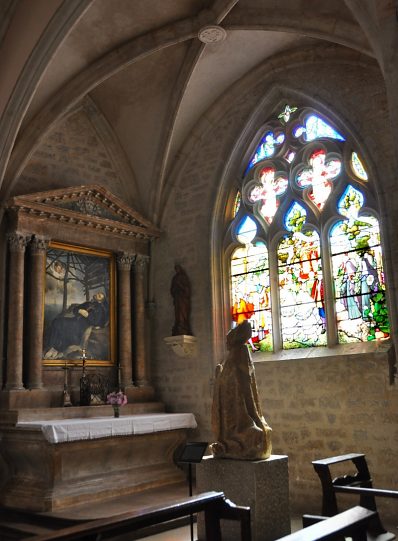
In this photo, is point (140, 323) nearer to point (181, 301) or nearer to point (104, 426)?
point (181, 301)

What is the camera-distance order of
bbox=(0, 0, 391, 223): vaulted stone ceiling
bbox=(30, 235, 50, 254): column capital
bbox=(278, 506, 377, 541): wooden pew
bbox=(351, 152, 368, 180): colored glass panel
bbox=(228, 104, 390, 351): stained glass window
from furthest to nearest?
bbox=(30, 235, 50, 254): column capital → bbox=(351, 152, 368, 180): colored glass panel → bbox=(228, 104, 390, 351): stained glass window → bbox=(0, 0, 391, 223): vaulted stone ceiling → bbox=(278, 506, 377, 541): wooden pew

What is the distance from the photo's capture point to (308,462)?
28.7 feet

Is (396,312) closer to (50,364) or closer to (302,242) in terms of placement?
(302,242)

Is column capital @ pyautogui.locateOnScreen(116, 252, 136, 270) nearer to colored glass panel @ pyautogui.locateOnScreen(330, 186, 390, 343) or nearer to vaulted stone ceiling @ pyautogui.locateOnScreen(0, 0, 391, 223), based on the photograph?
vaulted stone ceiling @ pyautogui.locateOnScreen(0, 0, 391, 223)

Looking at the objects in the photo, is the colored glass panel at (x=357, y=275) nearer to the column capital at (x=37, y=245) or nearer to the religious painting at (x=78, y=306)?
the religious painting at (x=78, y=306)

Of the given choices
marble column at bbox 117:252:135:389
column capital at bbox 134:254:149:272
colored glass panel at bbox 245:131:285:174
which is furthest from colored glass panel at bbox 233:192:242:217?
marble column at bbox 117:252:135:389

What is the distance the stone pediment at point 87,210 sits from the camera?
9.48 m

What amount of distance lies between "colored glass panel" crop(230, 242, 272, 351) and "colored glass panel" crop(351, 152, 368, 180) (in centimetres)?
199

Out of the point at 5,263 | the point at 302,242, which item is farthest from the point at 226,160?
the point at 5,263

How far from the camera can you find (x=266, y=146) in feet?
34.6

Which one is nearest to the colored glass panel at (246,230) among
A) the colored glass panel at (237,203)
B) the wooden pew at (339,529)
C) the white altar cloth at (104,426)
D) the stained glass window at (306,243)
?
the stained glass window at (306,243)

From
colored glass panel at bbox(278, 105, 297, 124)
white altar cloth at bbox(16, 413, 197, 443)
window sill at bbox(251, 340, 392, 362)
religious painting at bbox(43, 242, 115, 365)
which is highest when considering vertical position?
colored glass panel at bbox(278, 105, 297, 124)

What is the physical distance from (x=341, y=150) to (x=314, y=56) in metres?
1.61

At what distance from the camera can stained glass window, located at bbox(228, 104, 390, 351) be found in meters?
8.89
